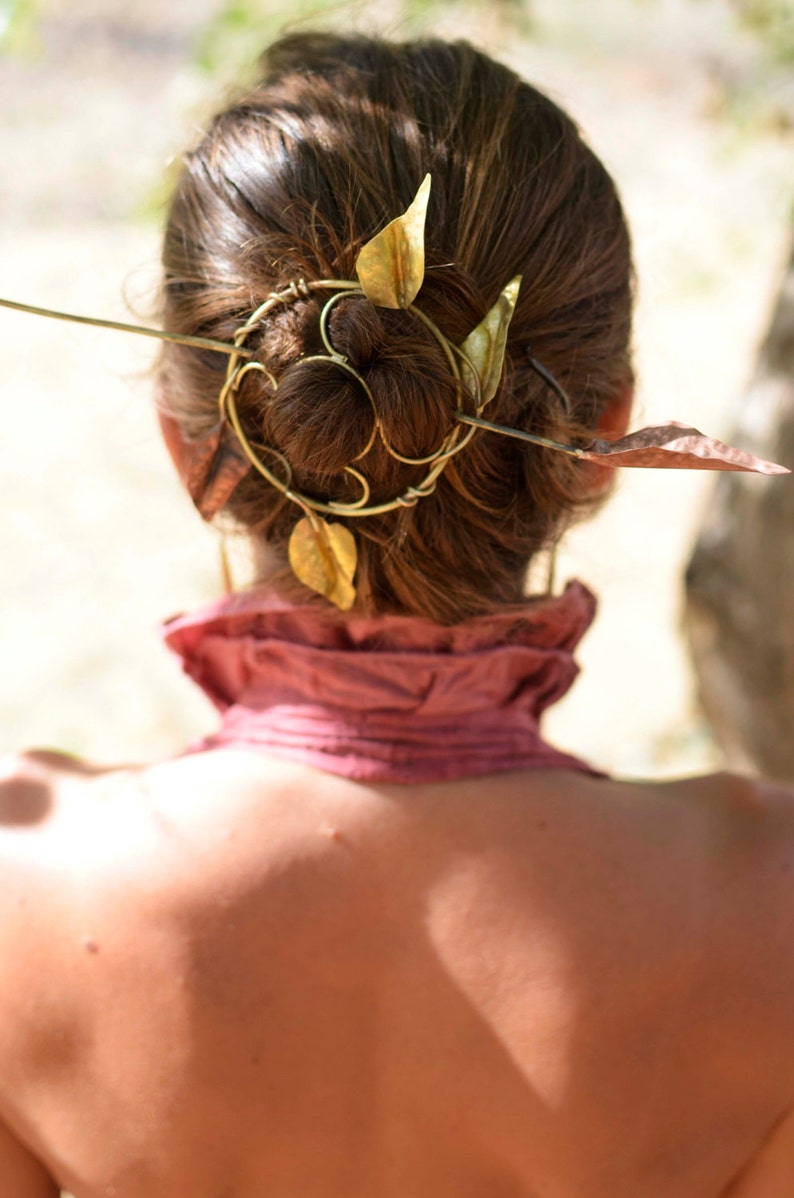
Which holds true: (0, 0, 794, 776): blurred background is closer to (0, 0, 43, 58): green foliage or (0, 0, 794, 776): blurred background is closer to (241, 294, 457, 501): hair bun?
(0, 0, 43, 58): green foliage

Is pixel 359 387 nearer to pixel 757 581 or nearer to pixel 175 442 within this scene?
pixel 175 442

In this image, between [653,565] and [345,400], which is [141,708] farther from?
[345,400]

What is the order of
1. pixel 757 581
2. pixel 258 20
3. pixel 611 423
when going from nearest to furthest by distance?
pixel 611 423, pixel 757 581, pixel 258 20

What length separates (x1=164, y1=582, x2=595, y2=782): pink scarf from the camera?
948 mm

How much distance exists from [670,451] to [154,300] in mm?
517

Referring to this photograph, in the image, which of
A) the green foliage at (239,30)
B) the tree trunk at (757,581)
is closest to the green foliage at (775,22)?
the tree trunk at (757,581)

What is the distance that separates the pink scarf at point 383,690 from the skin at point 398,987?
3 centimetres

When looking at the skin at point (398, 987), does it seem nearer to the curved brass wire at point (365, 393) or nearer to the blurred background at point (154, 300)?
the curved brass wire at point (365, 393)

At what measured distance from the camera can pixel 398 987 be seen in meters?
0.90

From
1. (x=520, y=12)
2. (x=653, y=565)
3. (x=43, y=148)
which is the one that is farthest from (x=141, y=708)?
(x=43, y=148)

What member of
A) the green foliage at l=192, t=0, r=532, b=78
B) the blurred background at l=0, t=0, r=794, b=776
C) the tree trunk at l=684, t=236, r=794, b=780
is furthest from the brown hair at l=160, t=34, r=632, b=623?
the green foliage at l=192, t=0, r=532, b=78

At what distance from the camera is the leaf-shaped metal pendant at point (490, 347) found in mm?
830

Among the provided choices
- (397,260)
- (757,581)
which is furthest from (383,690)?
(757,581)

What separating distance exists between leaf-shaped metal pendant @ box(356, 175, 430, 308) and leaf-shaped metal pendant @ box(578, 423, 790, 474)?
6.6 inches
